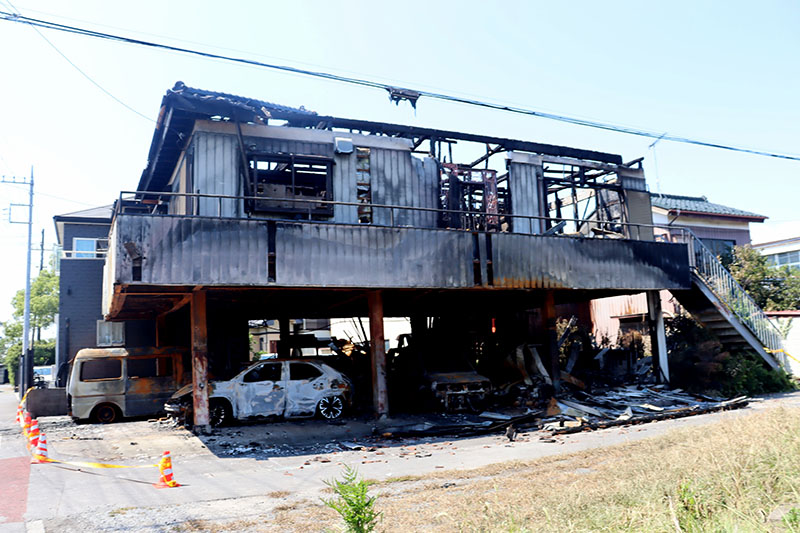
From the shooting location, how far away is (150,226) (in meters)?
12.7

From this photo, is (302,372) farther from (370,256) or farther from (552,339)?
(552,339)

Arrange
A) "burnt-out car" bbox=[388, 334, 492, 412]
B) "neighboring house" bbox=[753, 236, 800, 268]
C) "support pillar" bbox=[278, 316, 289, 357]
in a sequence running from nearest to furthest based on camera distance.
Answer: "burnt-out car" bbox=[388, 334, 492, 412] < "support pillar" bbox=[278, 316, 289, 357] < "neighboring house" bbox=[753, 236, 800, 268]

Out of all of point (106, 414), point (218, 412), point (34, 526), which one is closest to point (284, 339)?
point (106, 414)

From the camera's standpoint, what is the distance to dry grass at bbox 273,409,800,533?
555 centimetres

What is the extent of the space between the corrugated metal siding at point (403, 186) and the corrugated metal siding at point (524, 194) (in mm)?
2655

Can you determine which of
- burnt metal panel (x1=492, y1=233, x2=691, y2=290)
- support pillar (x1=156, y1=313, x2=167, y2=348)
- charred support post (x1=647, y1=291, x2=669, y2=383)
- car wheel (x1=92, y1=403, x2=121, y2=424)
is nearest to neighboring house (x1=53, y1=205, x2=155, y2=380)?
support pillar (x1=156, y1=313, x2=167, y2=348)

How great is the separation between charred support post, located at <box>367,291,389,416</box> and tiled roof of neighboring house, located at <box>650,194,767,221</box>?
17989mm

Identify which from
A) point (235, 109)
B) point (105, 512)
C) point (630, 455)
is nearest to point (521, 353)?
point (630, 455)

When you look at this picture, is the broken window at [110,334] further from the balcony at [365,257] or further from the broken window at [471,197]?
the broken window at [471,197]

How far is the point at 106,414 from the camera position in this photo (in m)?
17.7

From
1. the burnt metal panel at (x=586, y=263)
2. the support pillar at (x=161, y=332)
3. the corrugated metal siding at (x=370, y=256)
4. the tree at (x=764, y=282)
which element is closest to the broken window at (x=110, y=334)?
the support pillar at (x=161, y=332)

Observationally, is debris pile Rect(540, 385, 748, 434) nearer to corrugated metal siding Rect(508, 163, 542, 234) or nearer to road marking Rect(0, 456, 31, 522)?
corrugated metal siding Rect(508, 163, 542, 234)

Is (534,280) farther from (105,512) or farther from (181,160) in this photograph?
(105,512)

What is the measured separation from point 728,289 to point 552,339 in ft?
22.1
